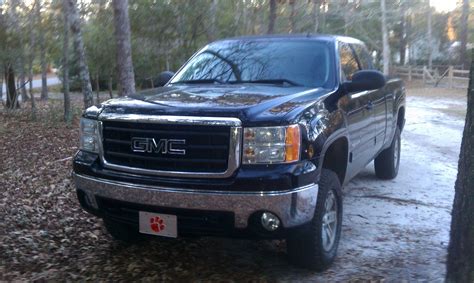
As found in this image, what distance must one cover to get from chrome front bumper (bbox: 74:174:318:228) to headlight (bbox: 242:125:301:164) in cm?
24

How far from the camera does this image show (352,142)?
17.7 feet

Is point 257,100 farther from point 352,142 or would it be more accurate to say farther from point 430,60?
point 430,60

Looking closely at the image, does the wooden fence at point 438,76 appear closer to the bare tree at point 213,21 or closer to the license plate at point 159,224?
the bare tree at point 213,21

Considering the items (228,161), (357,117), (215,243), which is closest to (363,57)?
(357,117)

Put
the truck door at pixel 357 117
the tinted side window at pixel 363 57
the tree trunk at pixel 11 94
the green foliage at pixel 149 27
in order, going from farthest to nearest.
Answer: the tree trunk at pixel 11 94 < the green foliage at pixel 149 27 < the tinted side window at pixel 363 57 < the truck door at pixel 357 117

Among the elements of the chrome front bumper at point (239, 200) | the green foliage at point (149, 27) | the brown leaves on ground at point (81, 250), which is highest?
the green foliage at point (149, 27)

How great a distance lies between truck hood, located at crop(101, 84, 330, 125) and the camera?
409 cm

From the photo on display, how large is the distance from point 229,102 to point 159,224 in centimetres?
104

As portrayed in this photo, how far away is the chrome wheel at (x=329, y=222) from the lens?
181 inches

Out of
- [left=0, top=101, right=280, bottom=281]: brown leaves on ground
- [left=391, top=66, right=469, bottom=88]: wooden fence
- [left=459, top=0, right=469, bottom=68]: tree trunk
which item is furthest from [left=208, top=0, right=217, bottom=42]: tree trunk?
[left=459, top=0, right=469, bottom=68]: tree trunk

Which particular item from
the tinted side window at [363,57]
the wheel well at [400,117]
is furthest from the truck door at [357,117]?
the wheel well at [400,117]

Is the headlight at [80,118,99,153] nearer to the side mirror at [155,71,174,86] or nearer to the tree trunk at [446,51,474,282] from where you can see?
the side mirror at [155,71,174,86]

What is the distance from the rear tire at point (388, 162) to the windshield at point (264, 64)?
261cm

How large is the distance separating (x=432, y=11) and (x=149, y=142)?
41930 mm
